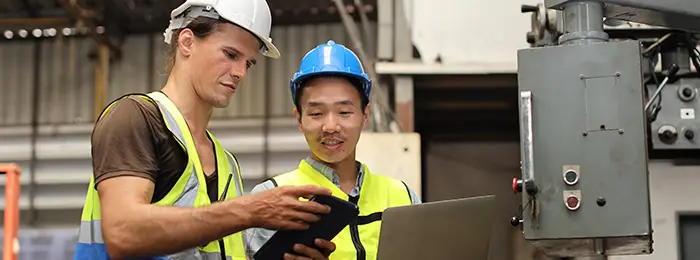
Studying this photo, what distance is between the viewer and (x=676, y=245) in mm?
4359

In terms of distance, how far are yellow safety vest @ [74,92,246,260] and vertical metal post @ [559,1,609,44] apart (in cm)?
124

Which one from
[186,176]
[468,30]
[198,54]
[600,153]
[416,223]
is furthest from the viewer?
[468,30]

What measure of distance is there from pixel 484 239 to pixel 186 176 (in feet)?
2.71

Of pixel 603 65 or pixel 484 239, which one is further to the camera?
pixel 603 65

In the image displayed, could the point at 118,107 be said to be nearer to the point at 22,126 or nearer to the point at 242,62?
the point at 242,62

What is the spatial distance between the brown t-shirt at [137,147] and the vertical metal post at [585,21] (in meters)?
1.36

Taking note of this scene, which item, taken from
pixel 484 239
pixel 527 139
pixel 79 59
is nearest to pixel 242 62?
pixel 484 239

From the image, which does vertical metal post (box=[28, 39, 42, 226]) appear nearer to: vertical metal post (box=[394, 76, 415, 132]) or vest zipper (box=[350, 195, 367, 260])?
vertical metal post (box=[394, 76, 415, 132])

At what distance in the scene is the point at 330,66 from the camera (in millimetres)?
2424

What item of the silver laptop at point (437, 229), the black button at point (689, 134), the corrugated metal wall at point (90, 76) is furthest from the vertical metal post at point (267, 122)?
the silver laptop at point (437, 229)

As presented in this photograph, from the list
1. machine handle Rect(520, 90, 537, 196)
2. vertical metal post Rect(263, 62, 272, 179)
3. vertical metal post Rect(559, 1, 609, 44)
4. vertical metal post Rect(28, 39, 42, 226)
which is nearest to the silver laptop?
machine handle Rect(520, 90, 537, 196)

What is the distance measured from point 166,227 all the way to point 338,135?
908mm

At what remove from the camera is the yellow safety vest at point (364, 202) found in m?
2.24

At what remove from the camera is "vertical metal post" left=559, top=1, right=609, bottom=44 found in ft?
8.31
